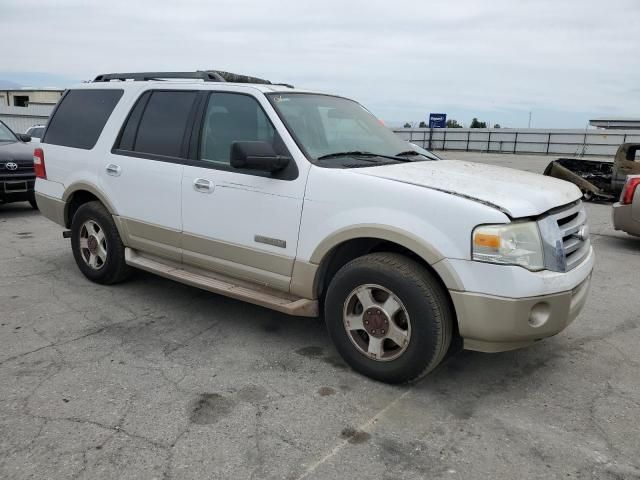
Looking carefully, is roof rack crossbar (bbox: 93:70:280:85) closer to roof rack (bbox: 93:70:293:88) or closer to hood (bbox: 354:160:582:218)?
roof rack (bbox: 93:70:293:88)

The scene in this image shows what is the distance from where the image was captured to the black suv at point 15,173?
880cm

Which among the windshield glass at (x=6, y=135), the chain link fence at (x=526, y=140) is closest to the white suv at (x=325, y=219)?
the windshield glass at (x=6, y=135)

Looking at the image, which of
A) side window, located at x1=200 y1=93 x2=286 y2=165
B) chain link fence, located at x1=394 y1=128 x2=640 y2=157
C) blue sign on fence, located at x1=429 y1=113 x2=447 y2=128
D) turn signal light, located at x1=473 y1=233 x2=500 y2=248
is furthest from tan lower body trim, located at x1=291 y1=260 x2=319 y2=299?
blue sign on fence, located at x1=429 y1=113 x2=447 y2=128

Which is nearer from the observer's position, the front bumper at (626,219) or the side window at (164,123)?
the side window at (164,123)

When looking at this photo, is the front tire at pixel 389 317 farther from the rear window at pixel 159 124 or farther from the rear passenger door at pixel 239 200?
the rear window at pixel 159 124

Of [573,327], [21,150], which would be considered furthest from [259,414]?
[21,150]

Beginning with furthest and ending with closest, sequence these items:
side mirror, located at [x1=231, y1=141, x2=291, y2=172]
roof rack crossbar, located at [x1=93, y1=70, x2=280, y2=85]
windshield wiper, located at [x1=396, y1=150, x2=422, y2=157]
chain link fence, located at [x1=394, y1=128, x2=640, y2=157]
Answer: chain link fence, located at [x1=394, y1=128, x2=640, y2=157] → roof rack crossbar, located at [x1=93, y1=70, x2=280, y2=85] → windshield wiper, located at [x1=396, y1=150, x2=422, y2=157] → side mirror, located at [x1=231, y1=141, x2=291, y2=172]

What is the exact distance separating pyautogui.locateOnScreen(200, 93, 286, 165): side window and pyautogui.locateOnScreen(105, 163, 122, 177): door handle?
100 cm

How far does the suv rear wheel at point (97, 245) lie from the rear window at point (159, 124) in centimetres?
71

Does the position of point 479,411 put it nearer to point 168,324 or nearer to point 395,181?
point 395,181

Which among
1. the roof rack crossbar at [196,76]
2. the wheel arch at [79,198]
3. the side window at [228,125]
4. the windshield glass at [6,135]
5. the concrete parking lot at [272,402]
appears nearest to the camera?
the concrete parking lot at [272,402]

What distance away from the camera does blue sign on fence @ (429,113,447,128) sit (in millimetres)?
37750

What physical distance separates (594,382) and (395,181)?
185cm

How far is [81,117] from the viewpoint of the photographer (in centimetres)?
529
